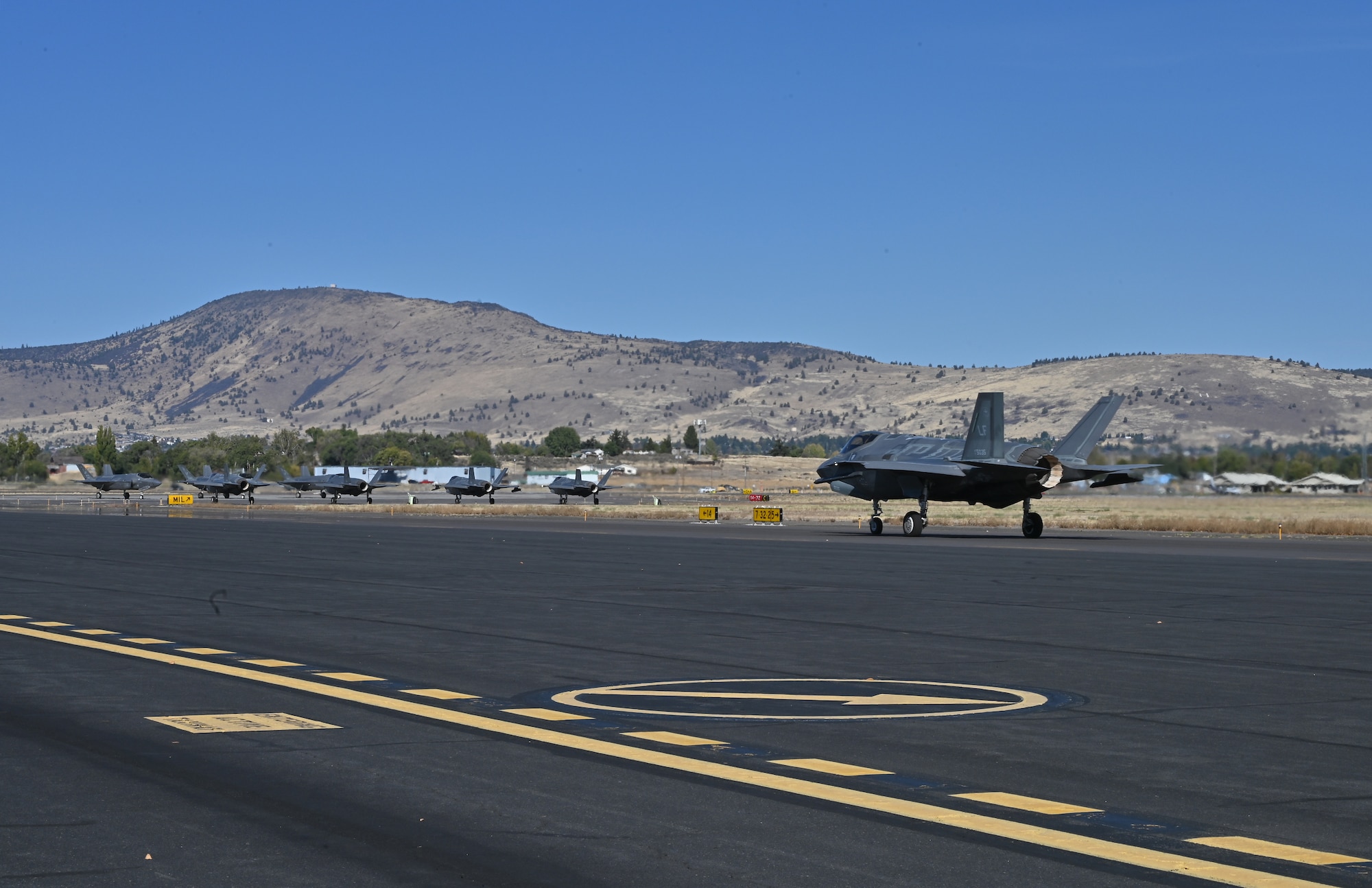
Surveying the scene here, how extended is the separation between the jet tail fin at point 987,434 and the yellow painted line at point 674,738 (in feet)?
113

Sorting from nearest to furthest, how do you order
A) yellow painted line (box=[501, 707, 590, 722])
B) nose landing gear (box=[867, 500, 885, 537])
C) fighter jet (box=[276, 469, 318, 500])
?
yellow painted line (box=[501, 707, 590, 722]), nose landing gear (box=[867, 500, 885, 537]), fighter jet (box=[276, 469, 318, 500])

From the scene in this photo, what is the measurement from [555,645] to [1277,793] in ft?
31.7

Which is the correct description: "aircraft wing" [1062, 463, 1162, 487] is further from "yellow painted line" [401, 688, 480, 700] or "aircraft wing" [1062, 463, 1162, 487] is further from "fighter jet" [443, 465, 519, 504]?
"fighter jet" [443, 465, 519, 504]

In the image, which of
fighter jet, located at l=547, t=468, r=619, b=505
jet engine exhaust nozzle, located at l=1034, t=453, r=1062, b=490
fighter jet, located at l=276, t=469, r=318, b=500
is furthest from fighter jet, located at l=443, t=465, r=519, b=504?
jet engine exhaust nozzle, located at l=1034, t=453, r=1062, b=490

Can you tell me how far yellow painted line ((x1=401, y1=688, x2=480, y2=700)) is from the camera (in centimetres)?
1289

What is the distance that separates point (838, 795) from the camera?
8.84 metres

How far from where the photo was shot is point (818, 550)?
3847cm

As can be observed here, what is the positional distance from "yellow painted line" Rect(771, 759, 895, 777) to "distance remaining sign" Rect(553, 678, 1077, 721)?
181 cm

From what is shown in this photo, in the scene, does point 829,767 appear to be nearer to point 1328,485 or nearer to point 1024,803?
point 1024,803

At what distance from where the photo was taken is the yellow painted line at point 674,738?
10625 millimetres

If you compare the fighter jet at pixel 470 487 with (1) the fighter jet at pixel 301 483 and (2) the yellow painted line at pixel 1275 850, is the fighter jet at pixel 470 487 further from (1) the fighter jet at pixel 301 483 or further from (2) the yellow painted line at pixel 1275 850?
(2) the yellow painted line at pixel 1275 850

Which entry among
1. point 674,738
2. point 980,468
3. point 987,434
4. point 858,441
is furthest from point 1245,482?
point 674,738

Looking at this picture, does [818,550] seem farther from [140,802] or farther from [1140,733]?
[140,802]

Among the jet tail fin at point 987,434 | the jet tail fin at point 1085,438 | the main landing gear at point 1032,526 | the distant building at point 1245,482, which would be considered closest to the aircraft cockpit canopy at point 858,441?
the jet tail fin at point 987,434
